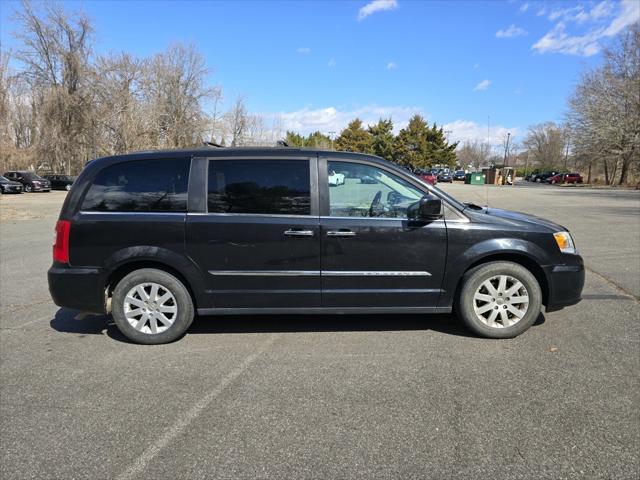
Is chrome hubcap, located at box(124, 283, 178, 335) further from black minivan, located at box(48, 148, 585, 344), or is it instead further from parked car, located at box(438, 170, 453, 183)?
parked car, located at box(438, 170, 453, 183)

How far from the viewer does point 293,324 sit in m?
4.91

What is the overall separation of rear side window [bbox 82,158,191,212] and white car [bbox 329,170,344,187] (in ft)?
4.56

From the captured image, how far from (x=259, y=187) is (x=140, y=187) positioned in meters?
1.16

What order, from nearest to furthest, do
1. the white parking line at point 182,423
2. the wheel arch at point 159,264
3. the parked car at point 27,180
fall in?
the white parking line at point 182,423, the wheel arch at point 159,264, the parked car at point 27,180

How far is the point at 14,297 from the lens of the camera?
20.2ft

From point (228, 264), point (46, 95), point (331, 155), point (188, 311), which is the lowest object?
point (188, 311)

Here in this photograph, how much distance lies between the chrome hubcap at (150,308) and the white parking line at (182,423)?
3.15 feet

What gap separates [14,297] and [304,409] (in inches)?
199

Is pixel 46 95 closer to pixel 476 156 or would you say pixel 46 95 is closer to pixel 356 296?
pixel 356 296

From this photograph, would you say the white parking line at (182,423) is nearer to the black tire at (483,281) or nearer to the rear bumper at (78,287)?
the rear bumper at (78,287)

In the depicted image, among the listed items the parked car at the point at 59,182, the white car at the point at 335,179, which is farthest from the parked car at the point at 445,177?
the white car at the point at 335,179

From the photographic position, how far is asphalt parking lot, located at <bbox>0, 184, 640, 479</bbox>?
2.62 meters

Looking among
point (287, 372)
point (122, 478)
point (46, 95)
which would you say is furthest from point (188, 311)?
point (46, 95)

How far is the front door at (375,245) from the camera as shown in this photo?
4.28m
